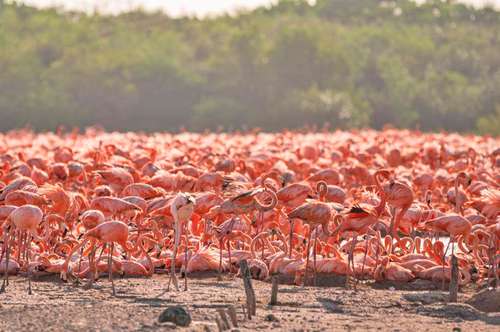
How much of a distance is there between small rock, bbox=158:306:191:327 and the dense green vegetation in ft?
104

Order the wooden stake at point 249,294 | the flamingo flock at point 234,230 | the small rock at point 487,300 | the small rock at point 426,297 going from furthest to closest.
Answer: the flamingo flock at point 234,230
the small rock at point 426,297
the small rock at point 487,300
the wooden stake at point 249,294

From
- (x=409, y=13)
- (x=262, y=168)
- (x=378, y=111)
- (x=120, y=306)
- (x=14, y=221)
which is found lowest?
(x=120, y=306)

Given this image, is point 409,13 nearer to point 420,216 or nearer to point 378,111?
point 378,111

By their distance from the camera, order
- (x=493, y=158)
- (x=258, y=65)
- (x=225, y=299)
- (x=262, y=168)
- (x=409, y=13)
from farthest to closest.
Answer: (x=409, y=13)
(x=258, y=65)
(x=493, y=158)
(x=262, y=168)
(x=225, y=299)

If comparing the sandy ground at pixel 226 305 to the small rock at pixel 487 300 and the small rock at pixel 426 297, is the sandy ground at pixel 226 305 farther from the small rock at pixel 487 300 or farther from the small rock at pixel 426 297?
the small rock at pixel 487 300

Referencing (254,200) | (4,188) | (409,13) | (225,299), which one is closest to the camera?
(225,299)

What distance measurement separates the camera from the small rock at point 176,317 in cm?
670

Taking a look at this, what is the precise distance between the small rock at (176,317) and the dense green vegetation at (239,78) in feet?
104

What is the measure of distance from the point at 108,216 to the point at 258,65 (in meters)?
36.7

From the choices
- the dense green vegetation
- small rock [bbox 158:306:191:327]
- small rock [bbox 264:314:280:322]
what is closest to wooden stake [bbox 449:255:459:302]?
small rock [bbox 264:314:280:322]

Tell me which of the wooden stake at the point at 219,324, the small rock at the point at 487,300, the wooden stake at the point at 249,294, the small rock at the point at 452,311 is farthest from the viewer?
the small rock at the point at 487,300

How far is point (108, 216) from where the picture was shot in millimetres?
9234

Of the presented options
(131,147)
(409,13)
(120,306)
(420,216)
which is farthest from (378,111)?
(120,306)

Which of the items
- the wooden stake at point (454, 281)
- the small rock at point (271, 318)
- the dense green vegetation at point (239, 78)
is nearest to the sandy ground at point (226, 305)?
the small rock at point (271, 318)
